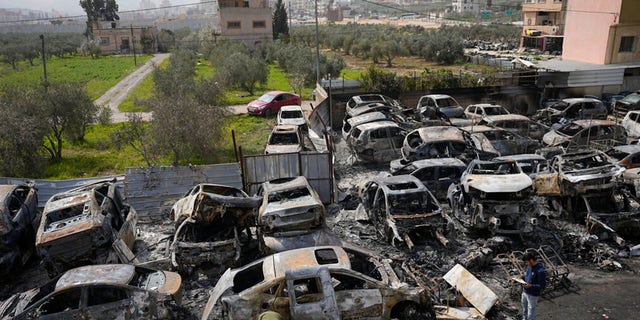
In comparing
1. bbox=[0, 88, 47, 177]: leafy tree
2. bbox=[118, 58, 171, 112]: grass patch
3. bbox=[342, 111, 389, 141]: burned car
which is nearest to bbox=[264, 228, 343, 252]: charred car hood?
bbox=[342, 111, 389, 141]: burned car

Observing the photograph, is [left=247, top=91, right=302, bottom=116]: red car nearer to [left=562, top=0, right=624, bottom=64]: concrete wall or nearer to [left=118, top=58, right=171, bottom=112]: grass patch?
[left=118, top=58, right=171, bottom=112]: grass patch

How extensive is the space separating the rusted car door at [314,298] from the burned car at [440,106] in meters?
14.5

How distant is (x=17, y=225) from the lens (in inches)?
397

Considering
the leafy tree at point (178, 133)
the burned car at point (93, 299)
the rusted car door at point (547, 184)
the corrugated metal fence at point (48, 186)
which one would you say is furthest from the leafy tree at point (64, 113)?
the rusted car door at point (547, 184)

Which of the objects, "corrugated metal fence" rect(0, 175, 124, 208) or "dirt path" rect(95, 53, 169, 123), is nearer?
"corrugated metal fence" rect(0, 175, 124, 208)

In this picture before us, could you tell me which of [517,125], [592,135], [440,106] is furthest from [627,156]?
[440,106]

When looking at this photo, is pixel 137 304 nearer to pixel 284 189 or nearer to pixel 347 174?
pixel 284 189

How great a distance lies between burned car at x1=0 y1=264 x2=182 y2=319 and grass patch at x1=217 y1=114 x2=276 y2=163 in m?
10.3

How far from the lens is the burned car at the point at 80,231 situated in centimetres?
891

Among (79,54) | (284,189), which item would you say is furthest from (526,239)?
(79,54)

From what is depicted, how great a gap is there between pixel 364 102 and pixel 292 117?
3428 mm

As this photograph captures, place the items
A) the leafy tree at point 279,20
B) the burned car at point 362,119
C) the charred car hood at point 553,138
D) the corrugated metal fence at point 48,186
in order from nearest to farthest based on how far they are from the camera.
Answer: the corrugated metal fence at point 48,186 → the charred car hood at point 553,138 → the burned car at point 362,119 → the leafy tree at point 279,20

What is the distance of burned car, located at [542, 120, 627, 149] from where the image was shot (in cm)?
1655

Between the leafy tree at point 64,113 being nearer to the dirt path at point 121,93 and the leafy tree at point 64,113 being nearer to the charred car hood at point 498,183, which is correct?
the dirt path at point 121,93
